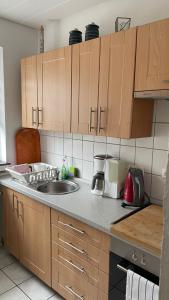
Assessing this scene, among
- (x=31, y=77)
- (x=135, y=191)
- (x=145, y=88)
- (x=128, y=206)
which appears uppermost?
(x=31, y=77)

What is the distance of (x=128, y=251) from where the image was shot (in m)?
1.23

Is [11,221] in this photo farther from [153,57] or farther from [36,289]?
[153,57]

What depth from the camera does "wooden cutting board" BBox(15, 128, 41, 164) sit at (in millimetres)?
2418

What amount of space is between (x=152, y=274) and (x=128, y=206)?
1.64 ft

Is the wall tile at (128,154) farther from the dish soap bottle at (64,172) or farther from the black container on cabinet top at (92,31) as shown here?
the black container on cabinet top at (92,31)

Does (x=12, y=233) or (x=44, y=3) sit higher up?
(x=44, y=3)

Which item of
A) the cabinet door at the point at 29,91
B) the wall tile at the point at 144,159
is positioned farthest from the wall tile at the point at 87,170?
the cabinet door at the point at 29,91

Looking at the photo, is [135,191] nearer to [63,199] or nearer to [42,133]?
[63,199]

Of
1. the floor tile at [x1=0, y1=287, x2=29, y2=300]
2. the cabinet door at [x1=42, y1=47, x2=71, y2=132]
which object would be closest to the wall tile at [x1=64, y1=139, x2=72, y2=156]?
the cabinet door at [x1=42, y1=47, x2=71, y2=132]

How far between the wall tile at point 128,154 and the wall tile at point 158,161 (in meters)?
0.19

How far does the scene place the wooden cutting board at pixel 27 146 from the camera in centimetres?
242

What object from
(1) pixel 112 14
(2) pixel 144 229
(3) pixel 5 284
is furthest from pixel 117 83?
(3) pixel 5 284

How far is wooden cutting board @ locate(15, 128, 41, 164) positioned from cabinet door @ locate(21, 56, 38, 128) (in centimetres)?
20

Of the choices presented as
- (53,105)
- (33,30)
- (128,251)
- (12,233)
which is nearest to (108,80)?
(53,105)
